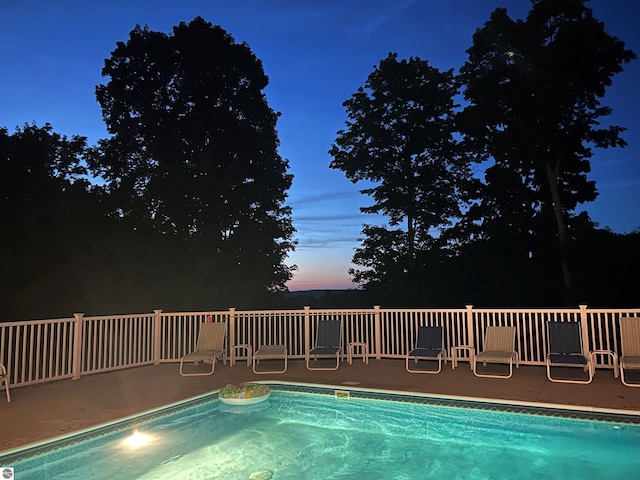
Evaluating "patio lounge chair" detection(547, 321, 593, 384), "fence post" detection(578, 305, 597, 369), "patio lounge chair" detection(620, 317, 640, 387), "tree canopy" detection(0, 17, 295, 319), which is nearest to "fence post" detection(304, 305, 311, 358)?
"patio lounge chair" detection(547, 321, 593, 384)

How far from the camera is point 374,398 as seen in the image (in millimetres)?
5688

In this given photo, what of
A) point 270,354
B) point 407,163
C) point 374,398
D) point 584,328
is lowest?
point 374,398

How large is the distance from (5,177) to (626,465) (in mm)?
14722

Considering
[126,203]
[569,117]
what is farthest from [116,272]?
[569,117]

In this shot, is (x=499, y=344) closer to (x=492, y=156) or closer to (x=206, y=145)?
(x=492, y=156)

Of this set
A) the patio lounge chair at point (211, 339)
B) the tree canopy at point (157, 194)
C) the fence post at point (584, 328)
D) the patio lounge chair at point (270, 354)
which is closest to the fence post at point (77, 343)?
the patio lounge chair at point (211, 339)

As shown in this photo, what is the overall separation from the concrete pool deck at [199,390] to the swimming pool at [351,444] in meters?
0.24

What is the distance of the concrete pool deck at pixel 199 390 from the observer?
15.6ft

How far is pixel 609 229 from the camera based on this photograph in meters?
14.6

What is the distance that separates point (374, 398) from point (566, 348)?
2.90 m

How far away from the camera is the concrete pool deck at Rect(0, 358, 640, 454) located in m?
4.75

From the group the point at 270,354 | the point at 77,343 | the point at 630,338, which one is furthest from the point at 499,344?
the point at 77,343

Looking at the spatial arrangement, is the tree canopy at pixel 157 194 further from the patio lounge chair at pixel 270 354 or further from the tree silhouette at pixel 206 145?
the patio lounge chair at pixel 270 354

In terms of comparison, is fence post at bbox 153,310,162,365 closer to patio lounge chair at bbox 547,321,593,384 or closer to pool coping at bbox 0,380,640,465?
pool coping at bbox 0,380,640,465
